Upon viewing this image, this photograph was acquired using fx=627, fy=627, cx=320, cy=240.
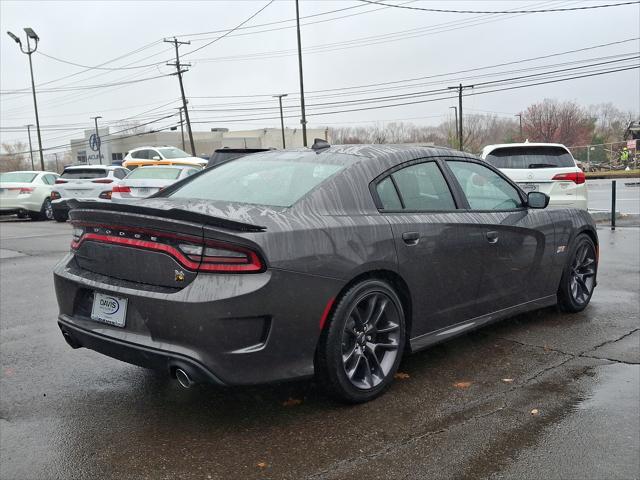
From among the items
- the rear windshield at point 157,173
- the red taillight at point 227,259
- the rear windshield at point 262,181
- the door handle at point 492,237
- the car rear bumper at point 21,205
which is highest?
the rear windshield at point 262,181

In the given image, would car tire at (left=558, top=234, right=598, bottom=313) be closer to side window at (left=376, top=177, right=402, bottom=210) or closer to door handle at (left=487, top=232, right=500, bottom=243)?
door handle at (left=487, top=232, right=500, bottom=243)

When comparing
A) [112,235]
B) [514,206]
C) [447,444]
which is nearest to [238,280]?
[112,235]

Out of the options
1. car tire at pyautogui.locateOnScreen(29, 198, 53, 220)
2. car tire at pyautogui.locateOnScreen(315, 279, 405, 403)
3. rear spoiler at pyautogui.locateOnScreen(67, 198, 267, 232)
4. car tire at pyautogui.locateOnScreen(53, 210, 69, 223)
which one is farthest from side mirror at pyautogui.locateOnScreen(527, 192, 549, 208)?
car tire at pyautogui.locateOnScreen(29, 198, 53, 220)

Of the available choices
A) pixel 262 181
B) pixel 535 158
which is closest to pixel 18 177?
pixel 535 158

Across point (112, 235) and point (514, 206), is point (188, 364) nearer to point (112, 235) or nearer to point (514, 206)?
point (112, 235)

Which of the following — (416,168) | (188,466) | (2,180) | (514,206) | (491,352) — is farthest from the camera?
(2,180)

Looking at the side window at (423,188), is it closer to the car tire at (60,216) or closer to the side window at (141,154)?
the car tire at (60,216)

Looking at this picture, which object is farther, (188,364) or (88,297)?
(88,297)

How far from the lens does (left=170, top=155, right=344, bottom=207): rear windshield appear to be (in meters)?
3.74

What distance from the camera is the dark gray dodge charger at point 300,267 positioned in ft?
10.2

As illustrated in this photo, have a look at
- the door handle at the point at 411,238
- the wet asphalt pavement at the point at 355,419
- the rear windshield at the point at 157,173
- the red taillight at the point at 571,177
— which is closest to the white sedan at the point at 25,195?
the rear windshield at the point at 157,173

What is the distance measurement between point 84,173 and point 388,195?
15.0 metres

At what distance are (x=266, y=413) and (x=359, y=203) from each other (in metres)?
1.34

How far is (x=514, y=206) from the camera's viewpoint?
16.3 feet
